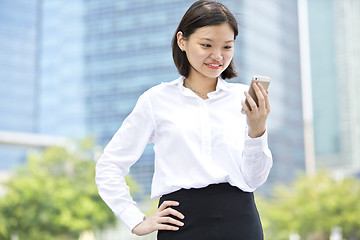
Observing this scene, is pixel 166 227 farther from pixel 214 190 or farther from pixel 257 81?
pixel 257 81

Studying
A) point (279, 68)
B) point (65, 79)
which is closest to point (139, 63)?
point (65, 79)

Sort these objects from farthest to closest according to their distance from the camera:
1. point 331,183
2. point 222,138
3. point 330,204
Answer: point 331,183 → point 330,204 → point 222,138

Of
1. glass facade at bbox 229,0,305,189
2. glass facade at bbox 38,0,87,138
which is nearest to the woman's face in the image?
glass facade at bbox 229,0,305,189

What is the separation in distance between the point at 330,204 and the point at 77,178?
8.15m

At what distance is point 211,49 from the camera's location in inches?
52.5

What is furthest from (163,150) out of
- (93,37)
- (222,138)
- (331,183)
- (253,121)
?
(93,37)

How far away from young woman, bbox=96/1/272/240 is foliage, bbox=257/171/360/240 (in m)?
18.3

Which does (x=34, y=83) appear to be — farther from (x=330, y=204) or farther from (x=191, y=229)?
(x=191, y=229)

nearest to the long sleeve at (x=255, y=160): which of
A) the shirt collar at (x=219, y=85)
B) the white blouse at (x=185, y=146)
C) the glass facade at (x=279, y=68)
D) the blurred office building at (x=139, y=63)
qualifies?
the white blouse at (x=185, y=146)

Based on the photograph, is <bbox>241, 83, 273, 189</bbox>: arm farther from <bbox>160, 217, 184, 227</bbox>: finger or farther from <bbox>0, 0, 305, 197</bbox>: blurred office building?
<bbox>0, 0, 305, 197</bbox>: blurred office building

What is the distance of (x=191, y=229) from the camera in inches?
51.4

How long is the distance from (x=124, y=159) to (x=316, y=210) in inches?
734

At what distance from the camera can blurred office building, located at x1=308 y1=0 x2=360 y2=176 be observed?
52.5 m

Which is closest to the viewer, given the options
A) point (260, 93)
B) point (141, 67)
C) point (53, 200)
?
point (260, 93)
